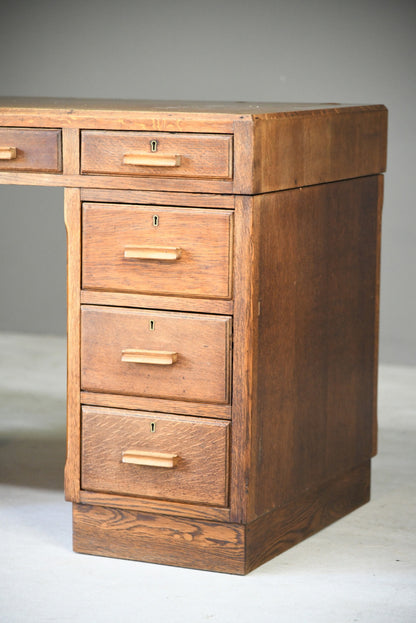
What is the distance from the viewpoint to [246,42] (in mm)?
5488

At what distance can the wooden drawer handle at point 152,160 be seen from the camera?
2617 mm

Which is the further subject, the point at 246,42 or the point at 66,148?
the point at 246,42

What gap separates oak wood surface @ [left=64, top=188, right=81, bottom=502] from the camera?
275cm

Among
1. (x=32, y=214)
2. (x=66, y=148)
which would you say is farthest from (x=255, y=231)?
(x=32, y=214)

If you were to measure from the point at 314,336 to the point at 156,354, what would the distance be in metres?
0.46

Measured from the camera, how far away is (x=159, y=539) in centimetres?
279

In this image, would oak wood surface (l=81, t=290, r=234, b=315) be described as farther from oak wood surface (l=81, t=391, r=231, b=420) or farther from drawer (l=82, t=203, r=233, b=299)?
oak wood surface (l=81, t=391, r=231, b=420)

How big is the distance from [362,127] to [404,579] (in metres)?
1.18

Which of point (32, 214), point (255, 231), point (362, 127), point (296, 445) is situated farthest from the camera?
point (32, 214)

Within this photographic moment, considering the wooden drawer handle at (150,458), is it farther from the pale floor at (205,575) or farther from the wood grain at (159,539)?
the pale floor at (205,575)

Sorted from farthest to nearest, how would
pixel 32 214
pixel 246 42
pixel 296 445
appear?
1. pixel 32 214
2. pixel 246 42
3. pixel 296 445

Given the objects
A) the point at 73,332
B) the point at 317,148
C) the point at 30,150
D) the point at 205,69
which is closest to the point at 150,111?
the point at 30,150

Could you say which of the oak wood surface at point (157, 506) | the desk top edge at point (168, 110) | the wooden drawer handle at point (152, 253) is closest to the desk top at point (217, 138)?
the desk top edge at point (168, 110)

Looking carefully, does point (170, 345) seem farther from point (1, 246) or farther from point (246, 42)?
point (1, 246)
